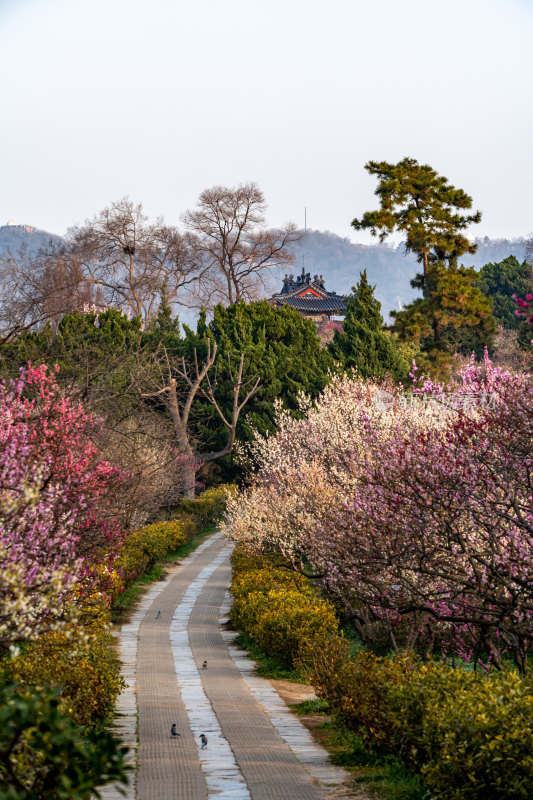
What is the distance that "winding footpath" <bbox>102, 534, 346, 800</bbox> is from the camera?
28.2 feet

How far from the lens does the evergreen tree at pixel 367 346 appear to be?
44.1 metres

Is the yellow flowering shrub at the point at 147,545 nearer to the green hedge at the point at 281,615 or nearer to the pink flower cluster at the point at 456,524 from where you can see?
the green hedge at the point at 281,615

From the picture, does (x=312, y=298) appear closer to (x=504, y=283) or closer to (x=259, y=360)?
(x=504, y=283)

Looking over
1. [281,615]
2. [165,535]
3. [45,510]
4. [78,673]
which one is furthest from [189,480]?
[45,510]

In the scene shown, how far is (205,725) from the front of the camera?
1115cm

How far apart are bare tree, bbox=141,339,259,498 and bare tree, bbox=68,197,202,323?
49.4ft

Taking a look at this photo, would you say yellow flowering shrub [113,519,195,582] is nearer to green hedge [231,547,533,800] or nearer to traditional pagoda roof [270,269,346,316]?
green hedge [231,547,533,800]

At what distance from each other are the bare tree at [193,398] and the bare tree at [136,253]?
49.4 feet

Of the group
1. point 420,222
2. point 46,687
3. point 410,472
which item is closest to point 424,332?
point 420,222

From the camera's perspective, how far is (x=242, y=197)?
56969mm

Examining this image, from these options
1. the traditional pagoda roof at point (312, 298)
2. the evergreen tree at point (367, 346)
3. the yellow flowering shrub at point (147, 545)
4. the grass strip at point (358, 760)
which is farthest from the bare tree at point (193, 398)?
the traditional pagoda roof at point (312, 298)

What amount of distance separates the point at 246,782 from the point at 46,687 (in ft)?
15.5

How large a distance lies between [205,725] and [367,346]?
3444 centimetres

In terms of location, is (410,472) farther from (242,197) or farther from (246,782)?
(242,197)
